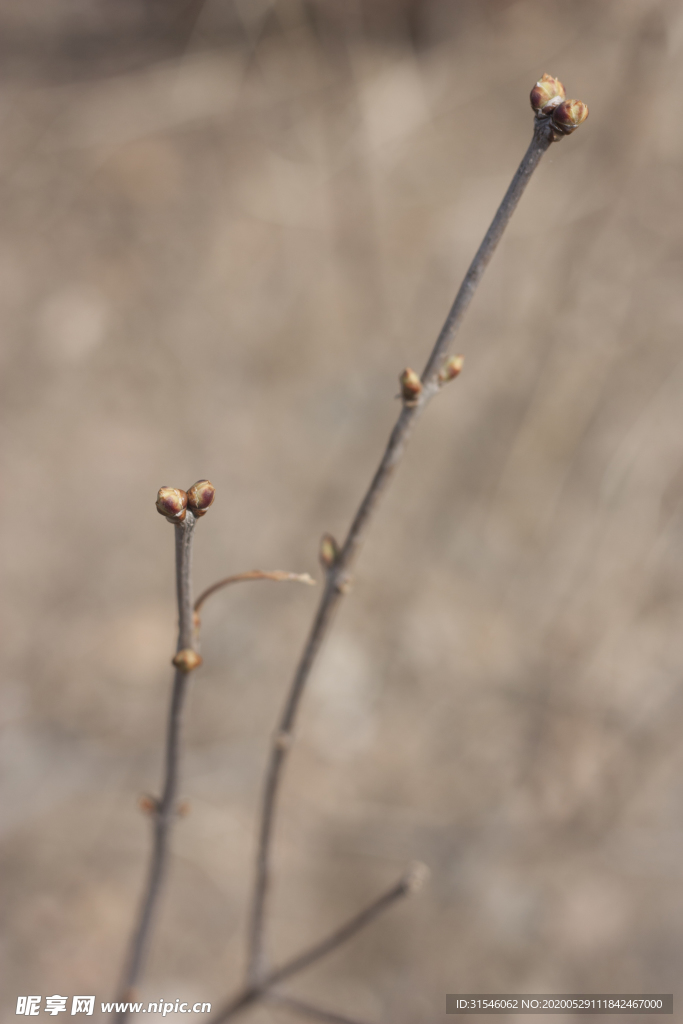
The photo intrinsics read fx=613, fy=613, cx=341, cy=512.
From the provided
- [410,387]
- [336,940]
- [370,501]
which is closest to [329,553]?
[370,501]

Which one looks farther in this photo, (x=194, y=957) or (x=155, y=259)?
(x=155, y=259)

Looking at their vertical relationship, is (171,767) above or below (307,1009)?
above

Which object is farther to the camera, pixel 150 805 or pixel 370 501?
pixel 150 805

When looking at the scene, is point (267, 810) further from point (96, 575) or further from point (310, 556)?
point (96, 575)

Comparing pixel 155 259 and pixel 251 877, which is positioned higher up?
pixel 155 259

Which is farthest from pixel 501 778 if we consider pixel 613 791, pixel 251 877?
pixel 251 877

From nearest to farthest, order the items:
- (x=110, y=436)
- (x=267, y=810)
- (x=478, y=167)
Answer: (x=267, y=810) < (x=110, y=436) < (x=478, y=167)

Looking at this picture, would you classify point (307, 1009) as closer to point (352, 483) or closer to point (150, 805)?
point (150, 805)
